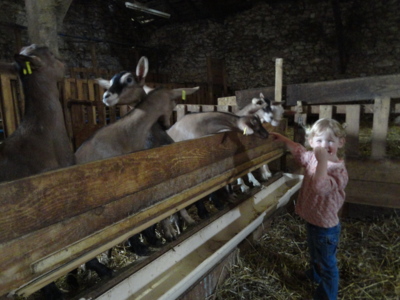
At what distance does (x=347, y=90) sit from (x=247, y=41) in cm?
1073

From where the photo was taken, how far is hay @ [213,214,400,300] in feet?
7.81

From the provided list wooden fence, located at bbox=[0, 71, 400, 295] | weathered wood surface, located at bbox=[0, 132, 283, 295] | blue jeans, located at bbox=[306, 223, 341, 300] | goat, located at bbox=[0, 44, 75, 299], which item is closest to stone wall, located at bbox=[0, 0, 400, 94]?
wooden fence, located at bbox=[0, 71, 400, 295]

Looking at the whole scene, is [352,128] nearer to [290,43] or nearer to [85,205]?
[85,205]

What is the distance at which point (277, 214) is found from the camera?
3.60 metres

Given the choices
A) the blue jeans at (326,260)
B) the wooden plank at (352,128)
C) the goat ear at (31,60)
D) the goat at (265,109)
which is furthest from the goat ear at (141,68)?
the wooden plank at (352,128)

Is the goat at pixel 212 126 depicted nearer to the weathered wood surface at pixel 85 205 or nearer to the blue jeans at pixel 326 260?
the weathered wood surface at pixel 85 205

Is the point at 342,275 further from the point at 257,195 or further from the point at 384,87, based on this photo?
the point at 384,87

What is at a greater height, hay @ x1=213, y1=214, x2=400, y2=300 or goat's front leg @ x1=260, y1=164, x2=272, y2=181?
goat's front leg @ x1=260, y1=164, x2=272, y2=181

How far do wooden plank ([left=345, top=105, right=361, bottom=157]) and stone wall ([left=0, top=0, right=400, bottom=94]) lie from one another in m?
8.76

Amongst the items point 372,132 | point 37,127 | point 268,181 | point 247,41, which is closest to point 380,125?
point 372,132

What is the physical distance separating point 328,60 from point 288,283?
1126cm

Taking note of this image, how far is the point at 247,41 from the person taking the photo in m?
13.5

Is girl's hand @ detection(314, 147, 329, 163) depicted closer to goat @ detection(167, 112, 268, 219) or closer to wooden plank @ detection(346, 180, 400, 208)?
goat @ detection(167, 112, 268, 219)

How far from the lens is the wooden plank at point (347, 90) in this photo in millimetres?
3426
